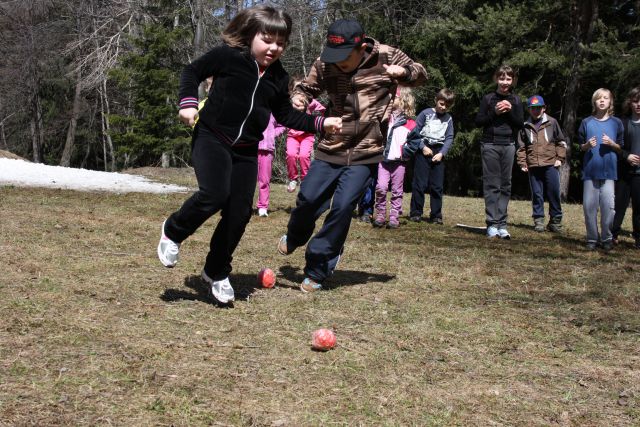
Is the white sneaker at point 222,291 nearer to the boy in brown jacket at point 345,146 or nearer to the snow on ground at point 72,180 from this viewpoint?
the boy in brown jacket at point 345,146

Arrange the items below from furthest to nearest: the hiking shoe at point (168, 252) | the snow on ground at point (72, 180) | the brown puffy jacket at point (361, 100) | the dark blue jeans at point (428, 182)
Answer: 1. the snow on ground at point (72, 180)
2. the dark blue jeans at point (428, 182)
3. the brown puffy jacket at point (361, 100)
4. the hiking shoe at point (168, 252)

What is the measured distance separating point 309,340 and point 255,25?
2096 millimetres

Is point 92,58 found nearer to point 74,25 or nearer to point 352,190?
point 74,25

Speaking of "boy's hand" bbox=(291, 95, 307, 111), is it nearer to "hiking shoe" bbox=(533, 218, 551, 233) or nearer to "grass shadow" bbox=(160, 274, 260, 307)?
"grass shadow" bbox=(160, 274, 260, 307)

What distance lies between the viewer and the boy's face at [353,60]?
17.7 ft

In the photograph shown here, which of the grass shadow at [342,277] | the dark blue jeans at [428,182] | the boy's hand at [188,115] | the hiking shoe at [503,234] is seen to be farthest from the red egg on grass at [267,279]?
the dark blue jeans at [428,182]

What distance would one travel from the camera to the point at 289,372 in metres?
3.60

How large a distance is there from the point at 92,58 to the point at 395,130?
22.3 m

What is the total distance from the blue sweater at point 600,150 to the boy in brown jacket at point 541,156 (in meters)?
1.73

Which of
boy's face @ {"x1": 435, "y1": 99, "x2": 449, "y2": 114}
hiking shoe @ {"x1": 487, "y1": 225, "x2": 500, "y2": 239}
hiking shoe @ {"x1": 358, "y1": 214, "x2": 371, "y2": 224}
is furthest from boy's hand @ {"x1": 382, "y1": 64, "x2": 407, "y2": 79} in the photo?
boy's face @ {"x1": 435, "y1": 99, "x2": 449, "y2": 114}

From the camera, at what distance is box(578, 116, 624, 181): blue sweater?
27.5 ft

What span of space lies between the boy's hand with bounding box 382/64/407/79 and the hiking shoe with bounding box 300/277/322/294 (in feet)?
5.60

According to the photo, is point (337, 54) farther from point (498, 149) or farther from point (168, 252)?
point (498, 149)

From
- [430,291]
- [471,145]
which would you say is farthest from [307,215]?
[471,145]
